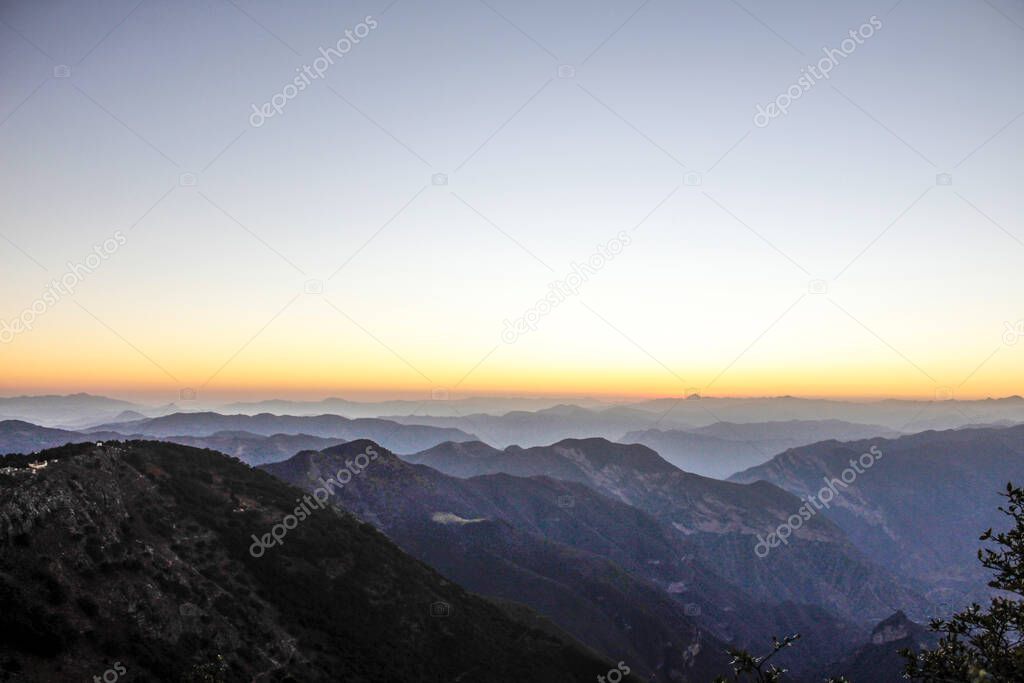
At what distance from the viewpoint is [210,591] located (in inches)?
2196

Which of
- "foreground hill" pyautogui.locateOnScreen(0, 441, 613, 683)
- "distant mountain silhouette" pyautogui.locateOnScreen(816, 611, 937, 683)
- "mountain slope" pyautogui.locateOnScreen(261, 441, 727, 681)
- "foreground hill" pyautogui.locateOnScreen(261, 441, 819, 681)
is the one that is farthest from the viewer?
"distant mountain silhouette" pyautogui.locateOnScreen(816, 611, 937, 683)

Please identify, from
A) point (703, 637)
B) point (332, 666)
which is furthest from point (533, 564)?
point (332, 666)

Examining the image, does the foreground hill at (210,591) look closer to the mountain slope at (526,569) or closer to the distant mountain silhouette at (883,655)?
the mountain slope at (526,569)

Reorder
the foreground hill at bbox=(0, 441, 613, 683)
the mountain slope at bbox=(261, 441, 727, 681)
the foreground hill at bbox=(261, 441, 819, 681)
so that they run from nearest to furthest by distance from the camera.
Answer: the foreground hill at bbox=(0, 441, 613, 683) < the mountain slope at bbox=(261, 441, 727, 681) < the foreground hill at bbox=(261, 441, 819, 681)

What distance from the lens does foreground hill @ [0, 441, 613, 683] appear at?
41.8 meters

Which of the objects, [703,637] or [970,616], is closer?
[970,616]

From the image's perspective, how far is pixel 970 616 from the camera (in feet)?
50.5

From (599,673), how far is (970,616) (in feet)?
277

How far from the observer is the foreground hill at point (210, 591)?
41.8 meters

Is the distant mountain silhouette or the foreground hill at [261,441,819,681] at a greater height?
the foreground hill at [261,441,819,681]

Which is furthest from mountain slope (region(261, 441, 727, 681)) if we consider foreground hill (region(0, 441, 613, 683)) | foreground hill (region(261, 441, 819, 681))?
foreground hill (region(0, 441, 613, 683))

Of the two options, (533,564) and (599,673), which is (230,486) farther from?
(533,564)

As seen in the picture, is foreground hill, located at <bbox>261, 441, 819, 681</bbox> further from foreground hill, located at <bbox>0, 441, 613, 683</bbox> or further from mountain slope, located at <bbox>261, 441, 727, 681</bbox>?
foreground hill, located at <bbox>0, 441, 613, 683</bbox>

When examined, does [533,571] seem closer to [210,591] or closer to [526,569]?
[526,569]
